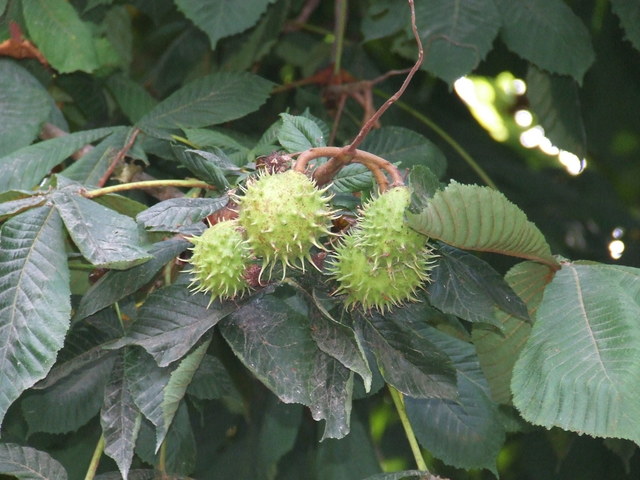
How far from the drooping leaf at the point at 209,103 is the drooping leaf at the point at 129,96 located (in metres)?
0.28

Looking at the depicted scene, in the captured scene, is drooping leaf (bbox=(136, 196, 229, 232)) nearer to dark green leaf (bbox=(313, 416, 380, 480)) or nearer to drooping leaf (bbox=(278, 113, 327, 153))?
drooping leaf (bbox=(278, 113, 327, 153))

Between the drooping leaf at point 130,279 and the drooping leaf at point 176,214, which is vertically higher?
the drooping leaf at point 176,214

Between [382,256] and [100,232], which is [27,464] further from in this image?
[382,256]

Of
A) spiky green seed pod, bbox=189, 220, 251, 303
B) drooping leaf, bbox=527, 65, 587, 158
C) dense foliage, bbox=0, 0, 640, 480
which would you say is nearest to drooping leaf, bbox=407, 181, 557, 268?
dense foliage, bbox=0, 0, 640, 480

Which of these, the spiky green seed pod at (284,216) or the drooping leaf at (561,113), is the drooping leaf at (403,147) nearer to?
the drooping leaf at (561,113)

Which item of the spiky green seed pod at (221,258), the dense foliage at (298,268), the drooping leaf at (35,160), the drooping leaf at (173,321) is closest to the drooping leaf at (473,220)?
the dense foliage at (298,268)

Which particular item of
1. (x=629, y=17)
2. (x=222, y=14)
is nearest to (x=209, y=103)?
(x=222, y=14)

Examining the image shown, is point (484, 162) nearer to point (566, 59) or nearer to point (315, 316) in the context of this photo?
point (566, 59)

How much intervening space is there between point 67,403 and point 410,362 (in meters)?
0.73

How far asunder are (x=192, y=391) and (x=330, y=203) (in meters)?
0.51

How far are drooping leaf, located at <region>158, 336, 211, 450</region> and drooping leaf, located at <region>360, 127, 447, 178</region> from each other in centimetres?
83

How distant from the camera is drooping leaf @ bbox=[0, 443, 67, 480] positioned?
1380 millimetres

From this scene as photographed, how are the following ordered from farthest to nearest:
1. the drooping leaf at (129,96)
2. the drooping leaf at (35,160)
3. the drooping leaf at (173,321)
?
the drooping leaf at (129,96), the drooping leaf at (35,160), the drooping leaf at (173,321)

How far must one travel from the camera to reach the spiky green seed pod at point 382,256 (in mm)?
1269
